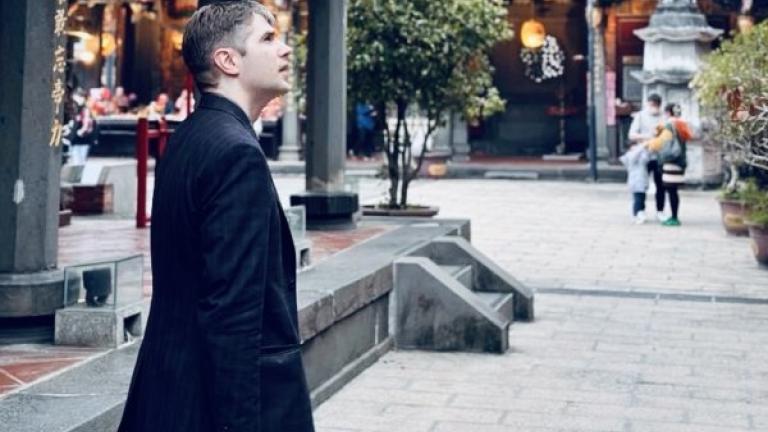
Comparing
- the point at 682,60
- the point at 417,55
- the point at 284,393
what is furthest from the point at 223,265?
the point at 682,60

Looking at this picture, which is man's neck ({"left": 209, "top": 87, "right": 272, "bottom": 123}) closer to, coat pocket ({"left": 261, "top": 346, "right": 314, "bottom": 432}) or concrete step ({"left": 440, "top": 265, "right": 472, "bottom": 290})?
coat pocket ({"left": 261, "top": 346, "right": 314, "bottom": 432})

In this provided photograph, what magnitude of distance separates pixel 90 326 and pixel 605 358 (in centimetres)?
346

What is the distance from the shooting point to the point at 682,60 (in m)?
20.0

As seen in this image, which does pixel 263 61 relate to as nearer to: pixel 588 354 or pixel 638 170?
pixel 588 354

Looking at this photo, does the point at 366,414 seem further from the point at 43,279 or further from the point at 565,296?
the point at 565,296

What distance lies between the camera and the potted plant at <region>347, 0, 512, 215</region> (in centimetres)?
1170

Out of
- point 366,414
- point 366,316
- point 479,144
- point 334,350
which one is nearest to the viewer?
point 366,414

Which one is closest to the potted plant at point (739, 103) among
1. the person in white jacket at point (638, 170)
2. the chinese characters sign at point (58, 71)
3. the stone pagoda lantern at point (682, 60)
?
the person in white jacket at point (638, 170)

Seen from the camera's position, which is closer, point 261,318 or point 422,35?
point 261,318

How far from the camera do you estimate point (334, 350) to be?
599 cm

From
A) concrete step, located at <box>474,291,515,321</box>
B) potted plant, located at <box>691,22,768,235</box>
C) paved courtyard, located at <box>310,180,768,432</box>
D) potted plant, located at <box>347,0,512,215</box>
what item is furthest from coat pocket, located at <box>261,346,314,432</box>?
potted plant, located at <box>347,0,512,215</box>

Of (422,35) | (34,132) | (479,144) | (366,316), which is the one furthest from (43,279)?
(479,144)

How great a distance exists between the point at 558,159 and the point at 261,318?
77.5ft

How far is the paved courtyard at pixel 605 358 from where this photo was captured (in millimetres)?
5496
